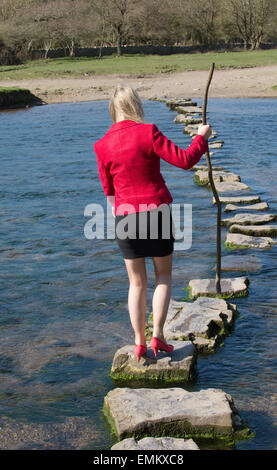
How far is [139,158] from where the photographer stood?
372 cm

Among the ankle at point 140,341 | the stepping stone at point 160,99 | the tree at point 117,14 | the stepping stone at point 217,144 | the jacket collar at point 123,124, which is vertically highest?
the tree at point 117,14

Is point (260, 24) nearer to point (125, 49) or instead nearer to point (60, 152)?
point (125, 49)

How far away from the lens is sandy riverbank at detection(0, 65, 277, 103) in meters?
27.8

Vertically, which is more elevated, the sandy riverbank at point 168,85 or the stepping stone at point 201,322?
the stepping stone at point 201,322

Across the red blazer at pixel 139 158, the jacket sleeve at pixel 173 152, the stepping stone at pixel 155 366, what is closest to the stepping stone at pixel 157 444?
the stepping stone at pixel 155 366

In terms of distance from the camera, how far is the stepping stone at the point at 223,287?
550 centimetres

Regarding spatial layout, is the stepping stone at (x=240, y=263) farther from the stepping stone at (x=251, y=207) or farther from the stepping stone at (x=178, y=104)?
the stepping stone at (x=178, y=104)

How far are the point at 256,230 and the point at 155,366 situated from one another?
3568 millimetres

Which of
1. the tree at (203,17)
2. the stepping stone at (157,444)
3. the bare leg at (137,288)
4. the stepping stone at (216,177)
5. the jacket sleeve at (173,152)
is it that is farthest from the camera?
the tree at (203,17)

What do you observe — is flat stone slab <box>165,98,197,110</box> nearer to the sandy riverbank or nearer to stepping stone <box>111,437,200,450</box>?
the sandy riverbank

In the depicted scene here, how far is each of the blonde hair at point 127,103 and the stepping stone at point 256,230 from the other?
12.4 ft

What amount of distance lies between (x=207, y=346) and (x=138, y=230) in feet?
3.69

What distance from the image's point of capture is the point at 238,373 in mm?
4184

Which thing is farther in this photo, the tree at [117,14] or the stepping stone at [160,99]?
the tree at [117,14]
